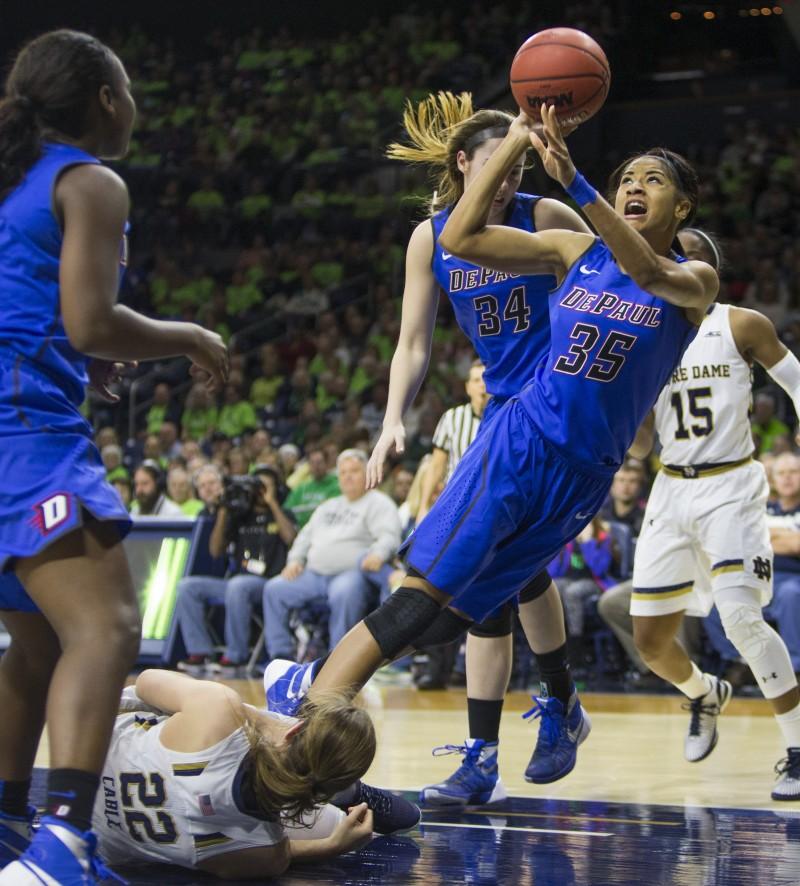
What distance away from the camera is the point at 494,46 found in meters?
17.6

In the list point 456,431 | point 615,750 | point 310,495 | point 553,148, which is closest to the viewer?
point 553,148

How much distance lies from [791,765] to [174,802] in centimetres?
253

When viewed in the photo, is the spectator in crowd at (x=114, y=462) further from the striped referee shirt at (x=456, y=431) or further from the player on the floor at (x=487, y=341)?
the player on the floor at (x=487, y=341)

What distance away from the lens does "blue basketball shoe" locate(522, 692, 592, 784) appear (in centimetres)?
452

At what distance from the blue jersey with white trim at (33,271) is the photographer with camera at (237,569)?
6.63m

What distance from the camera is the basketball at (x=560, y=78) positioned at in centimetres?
365

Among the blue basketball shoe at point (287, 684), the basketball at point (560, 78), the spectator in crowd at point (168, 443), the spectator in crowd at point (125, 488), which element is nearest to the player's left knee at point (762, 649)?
the blue basketball shoe at point (287, 684)

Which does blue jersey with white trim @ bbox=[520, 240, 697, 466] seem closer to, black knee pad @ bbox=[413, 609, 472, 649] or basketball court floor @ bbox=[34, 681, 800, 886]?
black knee pad @ bbox=[413, 609, 472, 649]

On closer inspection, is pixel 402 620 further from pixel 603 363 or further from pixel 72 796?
pixel 72 796

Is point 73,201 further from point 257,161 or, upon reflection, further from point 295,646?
point 257,161

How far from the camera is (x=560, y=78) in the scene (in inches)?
144

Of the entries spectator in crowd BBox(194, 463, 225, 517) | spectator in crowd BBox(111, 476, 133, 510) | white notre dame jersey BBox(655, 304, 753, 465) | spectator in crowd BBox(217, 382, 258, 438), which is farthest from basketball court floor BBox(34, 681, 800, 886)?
spectator in crowd BBox(217, 382, 258, 438)

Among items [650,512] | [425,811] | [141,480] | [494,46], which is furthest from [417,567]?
[494,46]

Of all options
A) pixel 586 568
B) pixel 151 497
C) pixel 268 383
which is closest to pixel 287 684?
pixel 586 568
